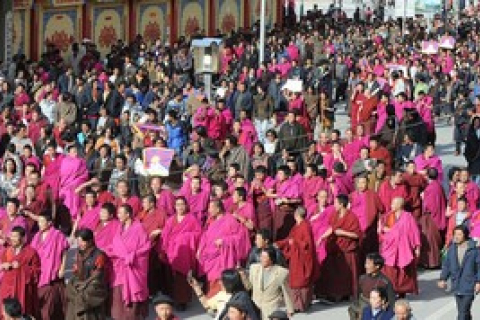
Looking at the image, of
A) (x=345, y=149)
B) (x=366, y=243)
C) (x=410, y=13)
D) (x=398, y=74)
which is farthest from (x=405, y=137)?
(x=410, y=13)

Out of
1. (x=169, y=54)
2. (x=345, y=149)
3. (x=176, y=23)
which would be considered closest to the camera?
(x=345, y=149)

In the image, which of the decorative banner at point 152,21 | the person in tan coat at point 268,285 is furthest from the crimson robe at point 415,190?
the decorative banner at point 152,21

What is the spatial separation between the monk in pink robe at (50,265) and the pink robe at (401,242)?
3799mm

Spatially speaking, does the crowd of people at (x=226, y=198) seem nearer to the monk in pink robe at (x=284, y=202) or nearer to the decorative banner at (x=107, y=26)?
the monk in pink robe at (x=284, y=202)

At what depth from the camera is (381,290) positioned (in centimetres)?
1270

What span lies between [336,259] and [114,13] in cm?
2183

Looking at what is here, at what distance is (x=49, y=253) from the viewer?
1581 cm

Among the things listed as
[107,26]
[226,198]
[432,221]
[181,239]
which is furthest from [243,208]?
[107,26]

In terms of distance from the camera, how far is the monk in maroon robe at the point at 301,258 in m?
16.9

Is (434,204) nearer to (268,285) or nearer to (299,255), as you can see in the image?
(299,255)

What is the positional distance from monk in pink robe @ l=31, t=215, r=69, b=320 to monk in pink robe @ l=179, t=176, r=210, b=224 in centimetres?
286

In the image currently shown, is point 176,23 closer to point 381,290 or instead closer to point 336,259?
point 336,259

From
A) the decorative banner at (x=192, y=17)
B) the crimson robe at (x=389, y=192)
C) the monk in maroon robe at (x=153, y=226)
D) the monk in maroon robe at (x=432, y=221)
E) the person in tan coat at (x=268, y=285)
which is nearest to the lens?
the person in tan coat at (x=268, y=285)

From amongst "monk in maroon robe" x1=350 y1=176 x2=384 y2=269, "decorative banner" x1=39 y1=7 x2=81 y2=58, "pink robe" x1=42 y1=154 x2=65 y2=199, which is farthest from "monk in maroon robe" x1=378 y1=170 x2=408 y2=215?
"decorative banner" x1=39 y1=7 x2=81 y2=58
